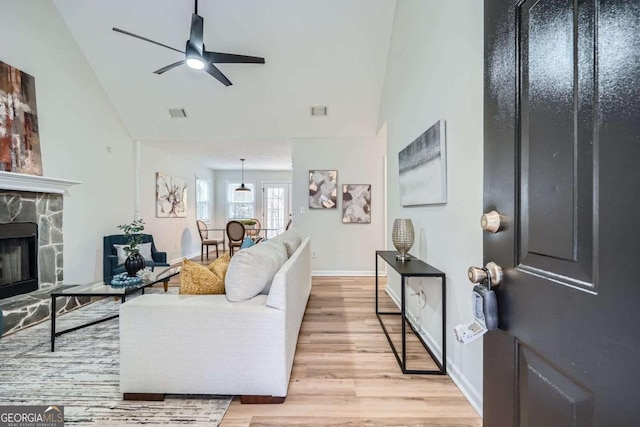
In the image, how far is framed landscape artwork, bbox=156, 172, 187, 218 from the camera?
5.60m

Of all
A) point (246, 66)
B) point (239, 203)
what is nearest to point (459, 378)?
point (246, 66)

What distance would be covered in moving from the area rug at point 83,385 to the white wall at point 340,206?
9.90 ft

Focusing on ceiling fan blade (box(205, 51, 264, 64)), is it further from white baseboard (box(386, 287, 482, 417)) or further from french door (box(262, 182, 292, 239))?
french door (box(262, 182, 292, 239))

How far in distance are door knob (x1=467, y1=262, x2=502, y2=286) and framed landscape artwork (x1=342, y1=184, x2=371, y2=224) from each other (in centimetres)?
407

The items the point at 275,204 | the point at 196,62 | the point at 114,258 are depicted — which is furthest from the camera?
the point at 275,204

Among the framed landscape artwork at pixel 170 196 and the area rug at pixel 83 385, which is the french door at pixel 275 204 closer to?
the framed landscape artwork at pixel 170 196

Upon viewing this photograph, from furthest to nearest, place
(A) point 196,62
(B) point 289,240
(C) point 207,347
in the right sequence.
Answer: (B) point 289,240 < (A) point 196,62 < (C) point 207,347

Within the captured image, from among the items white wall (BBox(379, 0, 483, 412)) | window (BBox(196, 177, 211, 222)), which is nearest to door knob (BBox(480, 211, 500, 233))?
white wall (BBox(379, 0, 483, 412))

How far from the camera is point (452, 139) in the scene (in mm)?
1873

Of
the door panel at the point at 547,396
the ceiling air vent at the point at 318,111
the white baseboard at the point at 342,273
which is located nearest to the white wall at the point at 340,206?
the white baseboard at the point at 342,273

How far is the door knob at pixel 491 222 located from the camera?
740 mm

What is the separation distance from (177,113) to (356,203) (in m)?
3.15

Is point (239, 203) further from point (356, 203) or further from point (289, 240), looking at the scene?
point (289, 240)

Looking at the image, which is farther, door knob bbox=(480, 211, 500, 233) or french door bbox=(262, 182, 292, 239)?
french door bbox=(262, 182, 292, 239)
